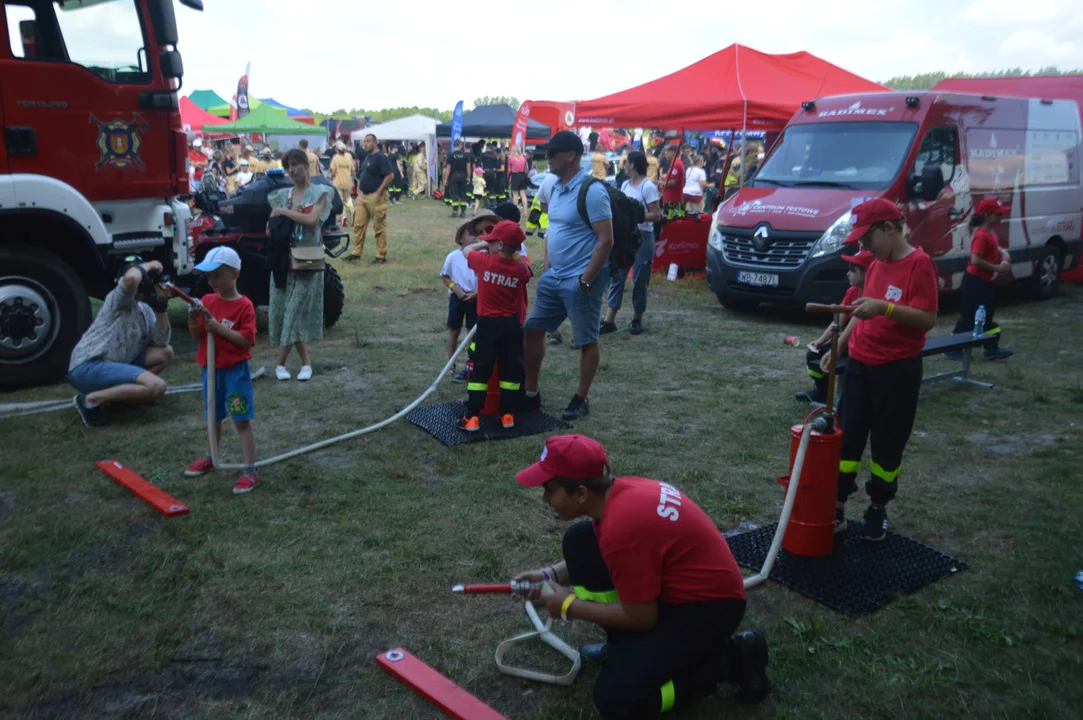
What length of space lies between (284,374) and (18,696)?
438cm

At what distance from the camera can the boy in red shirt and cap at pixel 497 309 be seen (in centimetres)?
603

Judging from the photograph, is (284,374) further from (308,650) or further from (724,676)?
(724,676)

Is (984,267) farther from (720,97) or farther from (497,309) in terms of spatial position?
(720,97)

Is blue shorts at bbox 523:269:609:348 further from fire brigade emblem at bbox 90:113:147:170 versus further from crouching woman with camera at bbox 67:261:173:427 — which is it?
fire brigade emblem at bbox 90:113:147:170

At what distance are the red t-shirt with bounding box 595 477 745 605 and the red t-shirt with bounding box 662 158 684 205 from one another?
10862 mm

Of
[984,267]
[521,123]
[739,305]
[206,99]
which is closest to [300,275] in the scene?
[739,305]

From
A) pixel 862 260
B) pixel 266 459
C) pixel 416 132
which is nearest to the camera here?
pixel 862 260

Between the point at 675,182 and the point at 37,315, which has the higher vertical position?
the point at 675,182

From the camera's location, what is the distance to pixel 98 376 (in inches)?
241

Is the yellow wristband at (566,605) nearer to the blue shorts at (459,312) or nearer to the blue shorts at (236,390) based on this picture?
the blue shorts at (236,390)

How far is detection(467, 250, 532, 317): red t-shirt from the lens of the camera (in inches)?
238

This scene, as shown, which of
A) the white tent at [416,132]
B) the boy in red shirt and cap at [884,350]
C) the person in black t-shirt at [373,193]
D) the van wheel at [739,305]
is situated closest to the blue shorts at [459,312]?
the boy in red shirt and cap at [884,350]

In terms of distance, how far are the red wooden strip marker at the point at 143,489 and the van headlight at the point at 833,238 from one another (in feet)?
23.3

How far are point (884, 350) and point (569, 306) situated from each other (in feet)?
8.37
